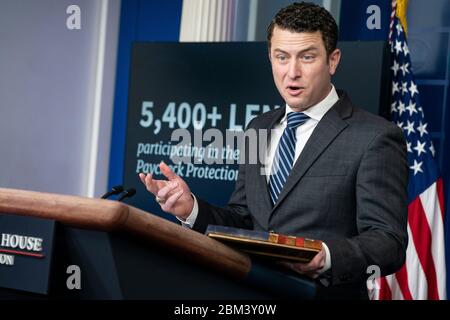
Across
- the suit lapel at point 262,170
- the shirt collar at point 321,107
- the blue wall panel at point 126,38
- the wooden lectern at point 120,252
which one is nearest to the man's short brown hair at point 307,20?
the shirt collar at point 321,107

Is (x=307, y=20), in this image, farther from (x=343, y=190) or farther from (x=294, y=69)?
(x=343, y=190)

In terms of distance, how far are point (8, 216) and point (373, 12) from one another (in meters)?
3.63

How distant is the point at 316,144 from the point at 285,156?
0.37 ft

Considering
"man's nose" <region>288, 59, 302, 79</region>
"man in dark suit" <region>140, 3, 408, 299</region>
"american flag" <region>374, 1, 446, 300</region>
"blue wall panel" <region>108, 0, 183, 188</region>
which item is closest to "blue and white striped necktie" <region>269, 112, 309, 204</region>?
"man in dark suit" <region>140, 3, 408, 299</region>

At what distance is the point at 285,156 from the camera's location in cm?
210

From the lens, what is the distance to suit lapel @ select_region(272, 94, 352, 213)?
1993mm

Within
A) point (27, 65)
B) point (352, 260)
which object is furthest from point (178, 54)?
point (352, 260)

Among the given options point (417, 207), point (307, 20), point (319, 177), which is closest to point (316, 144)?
point (319, 177)

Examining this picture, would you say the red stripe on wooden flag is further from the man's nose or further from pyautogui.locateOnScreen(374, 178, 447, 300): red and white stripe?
the man's nose

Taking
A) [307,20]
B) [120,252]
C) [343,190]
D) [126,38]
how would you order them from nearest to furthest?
1. [120,252]
2. [343,190]
3. [307,20]
4. [126,38]

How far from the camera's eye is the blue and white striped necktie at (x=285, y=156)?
6.79 feet

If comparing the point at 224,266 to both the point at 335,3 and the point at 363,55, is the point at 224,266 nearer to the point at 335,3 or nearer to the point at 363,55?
the point at 363,55

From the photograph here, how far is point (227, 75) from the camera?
4027 mm

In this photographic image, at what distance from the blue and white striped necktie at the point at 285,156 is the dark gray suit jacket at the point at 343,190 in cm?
3
